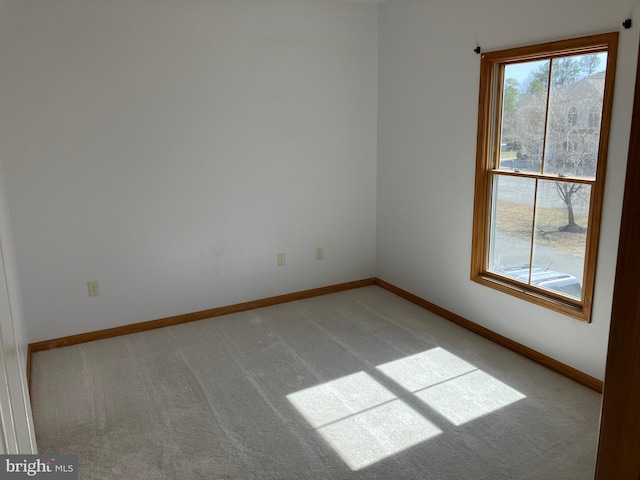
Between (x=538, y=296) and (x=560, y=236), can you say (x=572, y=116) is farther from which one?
(x=538, y=296)

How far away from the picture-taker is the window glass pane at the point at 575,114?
9.04 feet

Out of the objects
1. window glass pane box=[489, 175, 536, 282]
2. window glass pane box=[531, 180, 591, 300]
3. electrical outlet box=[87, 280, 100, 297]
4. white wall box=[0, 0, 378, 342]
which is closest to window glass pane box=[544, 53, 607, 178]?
window glass pane box=[531, 180, 591, 300]

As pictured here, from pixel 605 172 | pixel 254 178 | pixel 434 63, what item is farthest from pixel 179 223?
pixel 605 172

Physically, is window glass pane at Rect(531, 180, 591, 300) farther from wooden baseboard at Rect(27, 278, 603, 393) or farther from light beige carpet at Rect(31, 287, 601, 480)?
light beige carpet at Rect(31, 287, 601, 480)

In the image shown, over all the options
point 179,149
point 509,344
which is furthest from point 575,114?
point 179,149

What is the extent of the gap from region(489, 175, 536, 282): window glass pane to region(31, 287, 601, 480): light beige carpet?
1.90 feet

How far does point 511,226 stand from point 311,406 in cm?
179

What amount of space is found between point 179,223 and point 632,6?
124 inches

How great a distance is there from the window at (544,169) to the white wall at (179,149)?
132 centimetres

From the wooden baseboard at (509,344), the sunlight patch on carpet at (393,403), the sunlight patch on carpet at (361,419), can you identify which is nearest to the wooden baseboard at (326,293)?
the wooden baseboard at (509,344)

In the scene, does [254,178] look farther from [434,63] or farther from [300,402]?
[300,402]

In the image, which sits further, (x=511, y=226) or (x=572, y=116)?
(x=511, y=226)

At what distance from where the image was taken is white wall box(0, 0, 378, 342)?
3.34 meters

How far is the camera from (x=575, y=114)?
2.88 m
